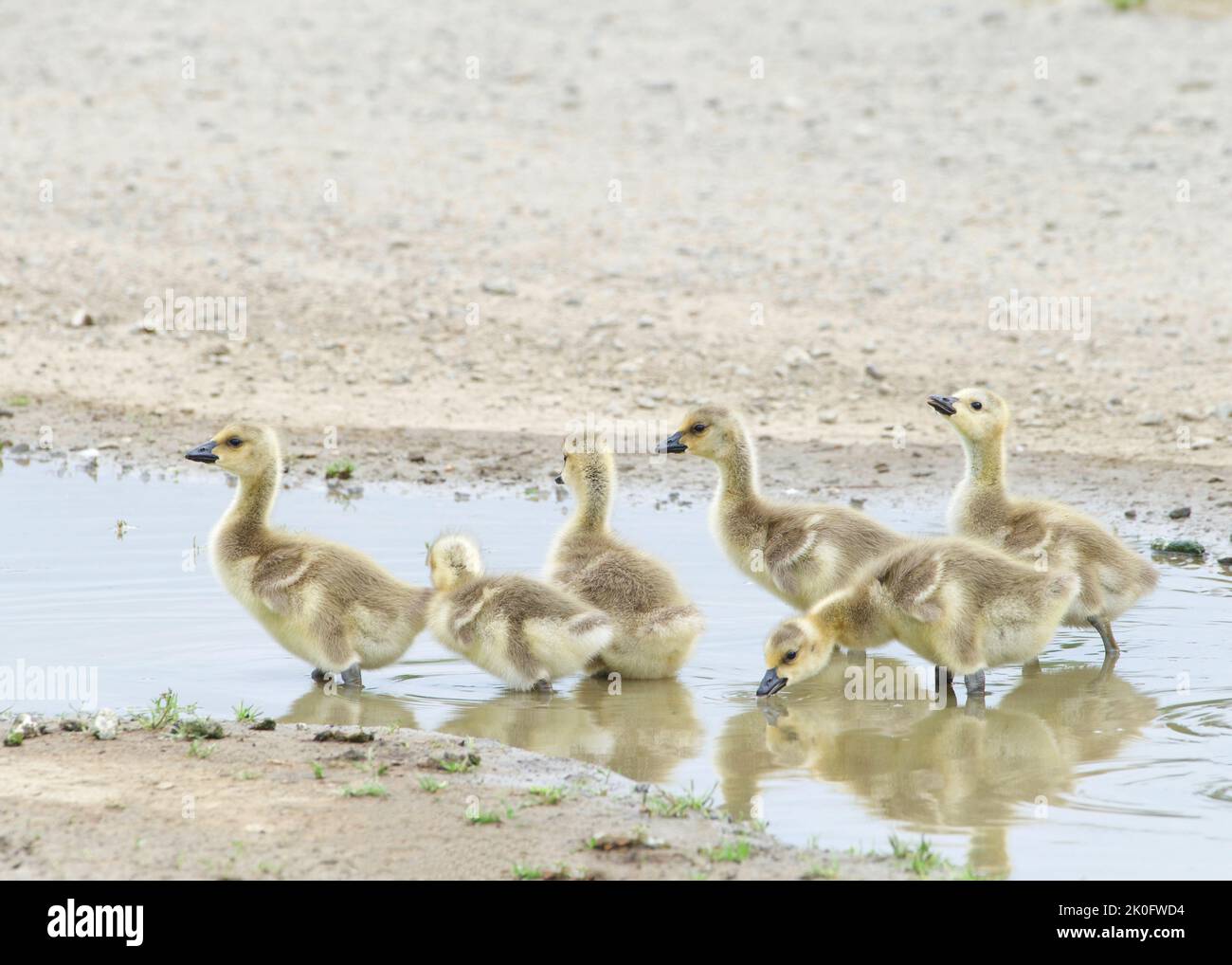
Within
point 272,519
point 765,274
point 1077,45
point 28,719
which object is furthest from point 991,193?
point 28,719

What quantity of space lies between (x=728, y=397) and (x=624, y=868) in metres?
8.56

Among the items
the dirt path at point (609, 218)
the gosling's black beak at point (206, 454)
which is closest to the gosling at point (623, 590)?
the gosling's black beak at point (206, 454)

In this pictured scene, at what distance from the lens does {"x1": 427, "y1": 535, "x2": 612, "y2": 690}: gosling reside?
769cm

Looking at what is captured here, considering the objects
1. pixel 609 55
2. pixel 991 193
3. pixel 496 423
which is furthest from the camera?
pixel 609 55

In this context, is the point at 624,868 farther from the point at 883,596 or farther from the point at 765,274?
the point at 765,274

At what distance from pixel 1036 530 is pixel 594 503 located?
2.13 metres

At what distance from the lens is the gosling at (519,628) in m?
7.69

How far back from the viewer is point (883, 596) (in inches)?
308

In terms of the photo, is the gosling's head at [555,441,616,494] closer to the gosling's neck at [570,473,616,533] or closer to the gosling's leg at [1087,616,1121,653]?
the gosling's neck at [570,473,616,533]

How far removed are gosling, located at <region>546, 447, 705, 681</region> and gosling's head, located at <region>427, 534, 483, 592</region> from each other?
482mm

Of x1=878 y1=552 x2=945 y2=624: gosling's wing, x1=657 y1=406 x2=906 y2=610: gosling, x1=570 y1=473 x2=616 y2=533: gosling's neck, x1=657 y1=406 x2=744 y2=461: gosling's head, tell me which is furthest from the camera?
x1=657 y1=406 x2=744 y2=461: gosling's head

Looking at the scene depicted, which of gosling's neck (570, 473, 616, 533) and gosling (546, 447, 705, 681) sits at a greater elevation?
gosling's neck (570, 473, 616, 533)

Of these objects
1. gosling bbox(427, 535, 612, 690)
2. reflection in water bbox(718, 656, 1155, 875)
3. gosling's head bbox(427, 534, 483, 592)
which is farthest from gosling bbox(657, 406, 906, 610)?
gosling's head bbox(427, 534, 483, 592)

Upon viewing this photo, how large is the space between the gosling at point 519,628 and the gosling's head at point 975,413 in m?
2.45
